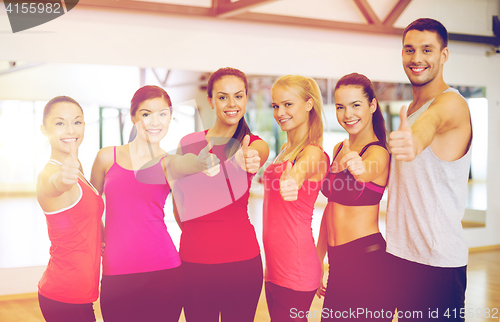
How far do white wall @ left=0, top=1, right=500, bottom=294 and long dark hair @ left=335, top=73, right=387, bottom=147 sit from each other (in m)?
2.69

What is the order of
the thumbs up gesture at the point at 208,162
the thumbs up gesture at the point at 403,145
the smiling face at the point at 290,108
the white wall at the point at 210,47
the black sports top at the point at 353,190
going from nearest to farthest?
the thumbs up gesture at the point at 403,145 → the thumbs up gesture at the point at 208,162 → the black sports top at the point at 353,190 → the smiling face at the point at 290,108 → the white wall at the point at 210,47

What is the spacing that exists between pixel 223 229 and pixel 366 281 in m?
0.75

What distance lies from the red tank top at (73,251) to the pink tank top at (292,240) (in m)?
0.90

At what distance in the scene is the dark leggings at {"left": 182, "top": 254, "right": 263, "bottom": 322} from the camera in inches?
80.0

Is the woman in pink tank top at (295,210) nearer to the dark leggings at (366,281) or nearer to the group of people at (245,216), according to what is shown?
the group of people at (245,216)

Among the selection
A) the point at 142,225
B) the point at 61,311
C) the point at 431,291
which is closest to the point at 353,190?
the point at 431,291

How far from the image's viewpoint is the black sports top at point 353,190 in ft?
6.56

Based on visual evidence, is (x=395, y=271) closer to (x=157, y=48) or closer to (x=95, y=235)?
(x=95, y=235)

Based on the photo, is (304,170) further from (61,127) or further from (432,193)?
(61,127)

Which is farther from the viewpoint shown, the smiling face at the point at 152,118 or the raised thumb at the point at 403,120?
the smiling face at the point at 152,118

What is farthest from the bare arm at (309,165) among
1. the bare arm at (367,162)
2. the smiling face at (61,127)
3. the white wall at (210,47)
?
the white wall at (210,47)

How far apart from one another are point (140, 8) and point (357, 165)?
334cm

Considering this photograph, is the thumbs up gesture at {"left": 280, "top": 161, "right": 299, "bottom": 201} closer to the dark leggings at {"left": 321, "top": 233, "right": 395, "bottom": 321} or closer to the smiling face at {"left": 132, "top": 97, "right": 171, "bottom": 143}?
the dark leggings at {"left": 321, "top": 233, "right": 395, "bottom": 321}

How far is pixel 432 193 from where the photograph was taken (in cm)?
183
